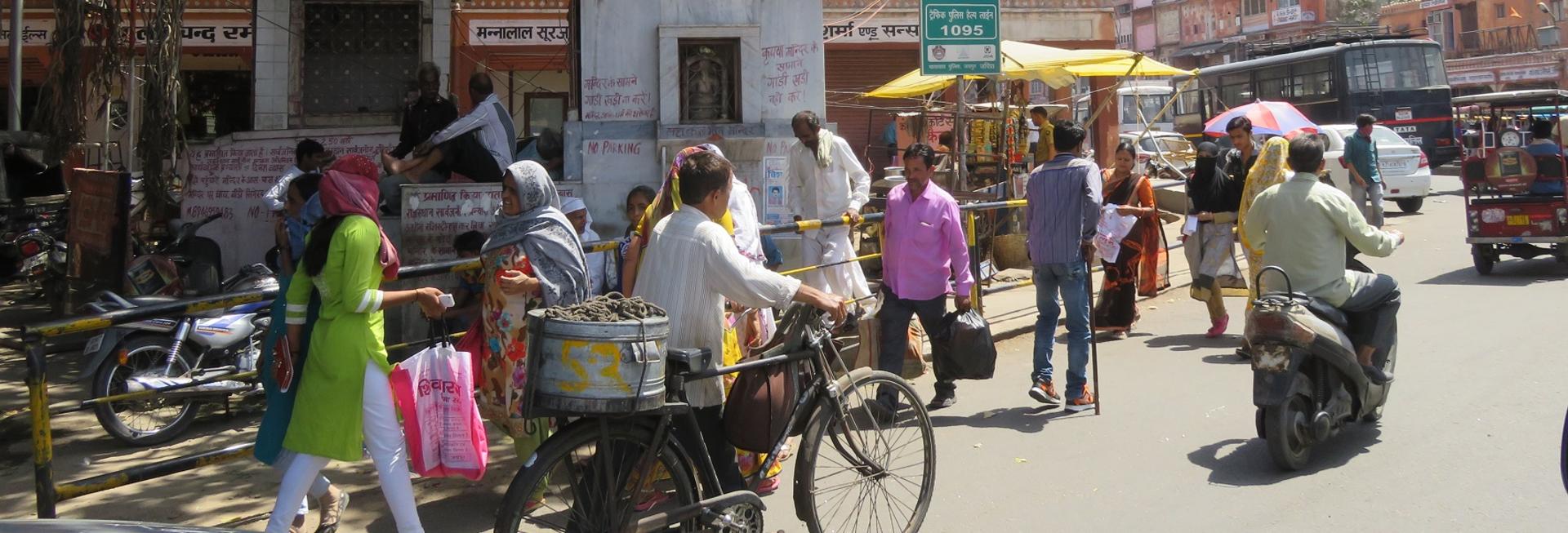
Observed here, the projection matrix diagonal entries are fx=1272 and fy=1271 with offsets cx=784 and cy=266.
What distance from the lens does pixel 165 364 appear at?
23.6 ft

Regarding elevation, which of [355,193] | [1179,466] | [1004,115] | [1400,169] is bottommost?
[1179,466]

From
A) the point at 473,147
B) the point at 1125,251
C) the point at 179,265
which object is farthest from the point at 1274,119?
the point at 179,265

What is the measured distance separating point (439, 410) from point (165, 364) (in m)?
3.59

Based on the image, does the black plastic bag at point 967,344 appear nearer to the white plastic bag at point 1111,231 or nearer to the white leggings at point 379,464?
the white plastic bag at point 1111,231

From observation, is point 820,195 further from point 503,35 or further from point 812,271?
point 503,35

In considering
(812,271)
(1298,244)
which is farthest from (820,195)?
(1298,244)

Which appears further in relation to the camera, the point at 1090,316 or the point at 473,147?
the point at 473,147

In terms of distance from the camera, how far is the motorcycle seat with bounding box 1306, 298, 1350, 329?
19.7 feet

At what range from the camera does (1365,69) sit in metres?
25.5

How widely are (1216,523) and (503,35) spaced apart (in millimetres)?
18924

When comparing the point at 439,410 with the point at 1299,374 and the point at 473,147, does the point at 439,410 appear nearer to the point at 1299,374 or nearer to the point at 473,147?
the point at 1299,374

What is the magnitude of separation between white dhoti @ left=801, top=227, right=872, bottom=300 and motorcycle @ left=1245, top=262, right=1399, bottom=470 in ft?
10.9

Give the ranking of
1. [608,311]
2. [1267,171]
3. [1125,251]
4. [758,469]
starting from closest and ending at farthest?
[608,311], [758,469], [1267,171], [1125,251]

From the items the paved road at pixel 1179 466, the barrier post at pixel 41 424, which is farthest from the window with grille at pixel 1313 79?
the barrier post at pixel 41 424
